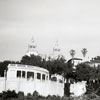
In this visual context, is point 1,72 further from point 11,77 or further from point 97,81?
point 97,81

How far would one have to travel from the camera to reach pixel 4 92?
67438mm

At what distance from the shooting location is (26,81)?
7131 centimetres

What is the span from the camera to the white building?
70.4m

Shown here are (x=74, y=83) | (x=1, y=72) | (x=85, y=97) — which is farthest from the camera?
(x=74, y=83)

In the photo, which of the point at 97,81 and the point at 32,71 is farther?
the point at 97,81

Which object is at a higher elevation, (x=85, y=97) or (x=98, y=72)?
(x=98, y=72)

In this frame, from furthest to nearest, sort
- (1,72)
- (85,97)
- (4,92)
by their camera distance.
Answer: (1,72)
(4,92)
(85,97)

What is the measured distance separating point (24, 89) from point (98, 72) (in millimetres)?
29435

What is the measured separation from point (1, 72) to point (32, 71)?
14.9 m

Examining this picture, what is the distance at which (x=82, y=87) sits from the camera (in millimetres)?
91812

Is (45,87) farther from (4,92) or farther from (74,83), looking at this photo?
(74,83)

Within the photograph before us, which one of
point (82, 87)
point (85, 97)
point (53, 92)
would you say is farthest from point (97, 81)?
point (85, 97)

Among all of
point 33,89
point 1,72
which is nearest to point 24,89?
point 33,89

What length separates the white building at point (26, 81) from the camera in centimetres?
7044
